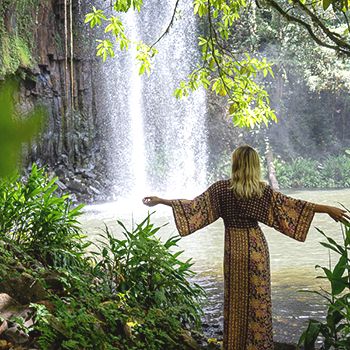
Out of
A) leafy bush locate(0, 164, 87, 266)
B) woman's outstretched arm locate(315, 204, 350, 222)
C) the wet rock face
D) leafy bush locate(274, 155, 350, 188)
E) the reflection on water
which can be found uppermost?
the wet rock face

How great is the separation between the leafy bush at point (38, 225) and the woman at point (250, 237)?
4.64 ft

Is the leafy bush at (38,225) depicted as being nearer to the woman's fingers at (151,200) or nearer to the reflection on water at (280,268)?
the reflection on water at (280,268)

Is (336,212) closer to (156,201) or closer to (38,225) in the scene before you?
(156,201)

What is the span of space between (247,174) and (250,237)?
400 mm

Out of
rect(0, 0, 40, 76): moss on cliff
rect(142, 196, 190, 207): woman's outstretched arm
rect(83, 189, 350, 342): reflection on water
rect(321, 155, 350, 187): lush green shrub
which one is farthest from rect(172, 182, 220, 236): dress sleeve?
rect(321, 155, 350, 187): lush green shrub

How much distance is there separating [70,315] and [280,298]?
9.59 feet

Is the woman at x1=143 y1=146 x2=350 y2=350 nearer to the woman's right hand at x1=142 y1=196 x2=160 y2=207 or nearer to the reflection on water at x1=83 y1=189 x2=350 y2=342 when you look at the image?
the woman's right hand at x1=142 y1=196 x2=160 y2=207

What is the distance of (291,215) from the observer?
→ 3.33 m

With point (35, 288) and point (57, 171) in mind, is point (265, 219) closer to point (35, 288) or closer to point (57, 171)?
point (35, 288)

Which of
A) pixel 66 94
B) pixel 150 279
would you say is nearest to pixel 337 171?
pixel 66 94

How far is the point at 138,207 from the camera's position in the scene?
47.4ft

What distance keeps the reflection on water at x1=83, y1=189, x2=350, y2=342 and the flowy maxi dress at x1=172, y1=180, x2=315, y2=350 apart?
34.9 inches

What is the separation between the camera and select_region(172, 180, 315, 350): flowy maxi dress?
10.9 feet

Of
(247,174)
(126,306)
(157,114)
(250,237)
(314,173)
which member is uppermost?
(157,114)
